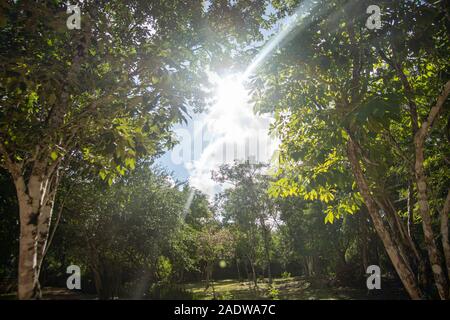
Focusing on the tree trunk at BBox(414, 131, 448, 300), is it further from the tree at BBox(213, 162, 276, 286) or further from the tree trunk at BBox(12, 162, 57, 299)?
the tree at BBox(213, 162, 276, 286)

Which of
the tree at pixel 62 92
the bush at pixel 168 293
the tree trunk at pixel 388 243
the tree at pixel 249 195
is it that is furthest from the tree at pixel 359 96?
the tree at pixel 249 195

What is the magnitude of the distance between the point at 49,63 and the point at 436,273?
6949 mm

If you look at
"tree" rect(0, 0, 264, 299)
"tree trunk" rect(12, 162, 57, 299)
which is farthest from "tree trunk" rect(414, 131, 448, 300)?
"tree trunk" rect(12, 162, 57, 299)

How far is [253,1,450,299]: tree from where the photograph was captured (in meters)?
4.29

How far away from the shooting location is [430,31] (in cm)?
423

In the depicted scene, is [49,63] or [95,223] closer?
[49,63]

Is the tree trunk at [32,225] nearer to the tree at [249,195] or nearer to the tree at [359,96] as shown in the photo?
the tree at [359,96]

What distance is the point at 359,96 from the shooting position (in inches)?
171

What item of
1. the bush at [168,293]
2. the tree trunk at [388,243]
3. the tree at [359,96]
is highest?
the tree at [359,96]

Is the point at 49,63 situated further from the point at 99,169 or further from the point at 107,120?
the point at 99,169

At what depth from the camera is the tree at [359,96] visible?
4293 mm

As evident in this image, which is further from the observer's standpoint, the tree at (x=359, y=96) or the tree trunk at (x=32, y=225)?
the tree trunk at (x=32, y=225)
